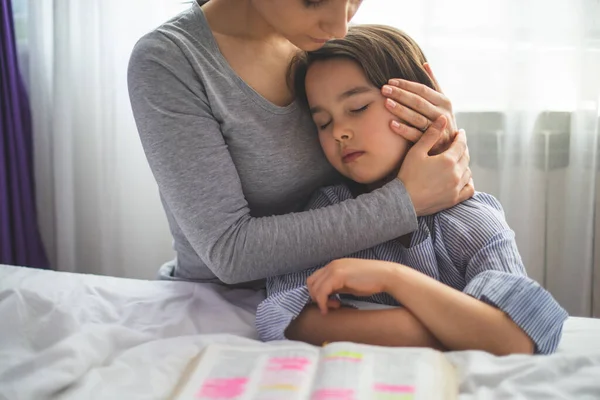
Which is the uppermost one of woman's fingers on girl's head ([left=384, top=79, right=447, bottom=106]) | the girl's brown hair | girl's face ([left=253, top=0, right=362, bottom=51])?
girl's face ([left=253, top=0, right=362, bottom=51])

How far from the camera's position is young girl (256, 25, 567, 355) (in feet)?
3.21

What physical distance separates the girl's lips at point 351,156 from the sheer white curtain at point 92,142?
1098 mm

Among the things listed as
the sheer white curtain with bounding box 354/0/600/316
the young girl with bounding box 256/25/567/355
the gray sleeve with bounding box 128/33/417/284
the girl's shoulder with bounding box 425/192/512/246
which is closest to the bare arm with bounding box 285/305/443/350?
the young girl with bounding box 256/25/567/355

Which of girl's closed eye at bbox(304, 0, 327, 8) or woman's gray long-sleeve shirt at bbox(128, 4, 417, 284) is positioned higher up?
girl's closed eye at bbox(304, 0, 327, 8)

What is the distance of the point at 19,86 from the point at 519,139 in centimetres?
162

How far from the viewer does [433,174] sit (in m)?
1.16

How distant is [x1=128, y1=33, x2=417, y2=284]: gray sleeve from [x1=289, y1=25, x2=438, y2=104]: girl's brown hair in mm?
249

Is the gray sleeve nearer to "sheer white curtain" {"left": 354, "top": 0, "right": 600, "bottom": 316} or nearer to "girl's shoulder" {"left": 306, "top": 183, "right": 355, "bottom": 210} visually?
"girl's shoulder" {"left": 306, "top": 183, "right": 355, "bottom": 210}

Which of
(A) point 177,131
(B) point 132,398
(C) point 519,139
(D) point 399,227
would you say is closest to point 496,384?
(D) point 399,227

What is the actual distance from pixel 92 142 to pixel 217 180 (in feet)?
3.95

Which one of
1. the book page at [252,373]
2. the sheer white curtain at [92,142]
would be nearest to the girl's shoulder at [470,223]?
the book page at [252,373]

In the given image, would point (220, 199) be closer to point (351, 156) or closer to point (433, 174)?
point (351, 156)

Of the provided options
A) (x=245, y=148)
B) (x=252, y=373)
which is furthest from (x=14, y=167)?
(x=252, y=373)

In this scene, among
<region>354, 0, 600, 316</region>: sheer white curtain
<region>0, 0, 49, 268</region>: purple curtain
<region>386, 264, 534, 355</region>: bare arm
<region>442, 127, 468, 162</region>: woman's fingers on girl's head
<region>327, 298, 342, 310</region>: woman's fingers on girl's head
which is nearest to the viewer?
<region>386, 264, 534, 355</region>: bare arm
